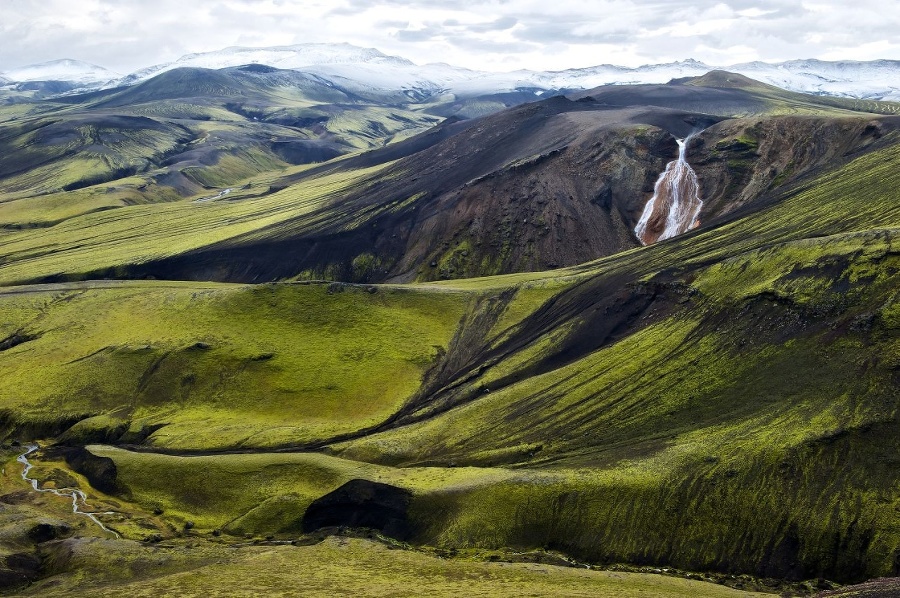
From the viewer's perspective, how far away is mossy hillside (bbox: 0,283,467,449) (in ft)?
335

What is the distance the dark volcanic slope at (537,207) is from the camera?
159000 millimetres

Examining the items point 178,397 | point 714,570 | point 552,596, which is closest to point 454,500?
point 552,596

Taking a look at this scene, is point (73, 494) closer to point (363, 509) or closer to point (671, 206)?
point (363, 509)

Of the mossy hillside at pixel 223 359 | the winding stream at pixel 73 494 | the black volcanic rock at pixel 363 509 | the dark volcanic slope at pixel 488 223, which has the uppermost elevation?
the dark volcanic slope at pixel 488 223

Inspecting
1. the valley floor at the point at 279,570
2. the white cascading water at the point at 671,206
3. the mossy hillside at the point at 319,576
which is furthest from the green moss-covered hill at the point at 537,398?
the white cascading water at the point at 671,206

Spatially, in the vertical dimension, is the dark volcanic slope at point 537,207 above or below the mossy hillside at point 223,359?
above

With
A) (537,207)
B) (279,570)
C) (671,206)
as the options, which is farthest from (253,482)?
(671,206)

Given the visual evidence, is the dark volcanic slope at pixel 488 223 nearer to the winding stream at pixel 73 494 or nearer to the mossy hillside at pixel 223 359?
the mossy hillside at pixel 223 359

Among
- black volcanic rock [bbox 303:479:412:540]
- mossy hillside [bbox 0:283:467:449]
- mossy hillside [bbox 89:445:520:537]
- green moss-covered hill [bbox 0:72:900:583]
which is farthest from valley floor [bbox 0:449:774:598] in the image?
mossy hillside [bbox 0:283:467:449]

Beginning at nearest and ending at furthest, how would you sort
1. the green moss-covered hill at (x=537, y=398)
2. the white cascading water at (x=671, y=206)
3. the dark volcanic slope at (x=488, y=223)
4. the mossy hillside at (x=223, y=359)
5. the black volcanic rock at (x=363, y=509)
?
1. the green moss-covered hill at (x=537, y=398)
2. the black volcanic rock at (x=363, y=509)
3. the mossy hillside at (x=223, y=359)
4. the white cascading water at (x=671, y=206)
5. the dark volcanic slope at (x=488, y=223)

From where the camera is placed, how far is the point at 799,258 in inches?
3775

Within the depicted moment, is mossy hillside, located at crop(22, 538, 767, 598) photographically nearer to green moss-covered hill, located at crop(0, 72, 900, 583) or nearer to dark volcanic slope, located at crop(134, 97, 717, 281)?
green moss-covered hill, located at crop(0, 72, 900, 583)

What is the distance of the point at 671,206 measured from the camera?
164 meters

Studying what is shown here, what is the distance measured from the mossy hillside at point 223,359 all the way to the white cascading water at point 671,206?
54.7m
